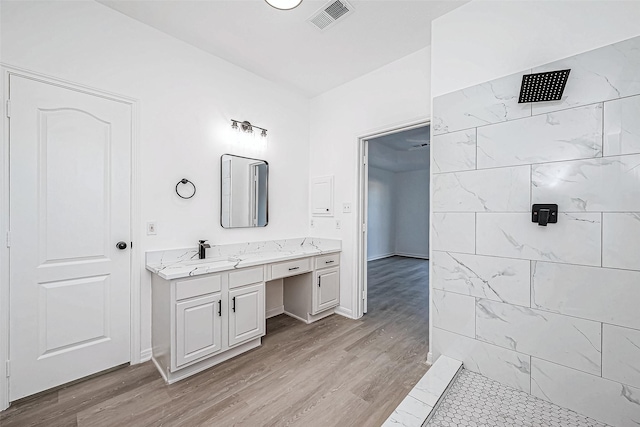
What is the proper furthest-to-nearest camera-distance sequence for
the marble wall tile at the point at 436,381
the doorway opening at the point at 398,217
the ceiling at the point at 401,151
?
the ceiling at the point at 401,151, the doorway opening at the point at 398,217, the marble wall tile at the point at 436,381

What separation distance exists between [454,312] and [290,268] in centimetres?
152

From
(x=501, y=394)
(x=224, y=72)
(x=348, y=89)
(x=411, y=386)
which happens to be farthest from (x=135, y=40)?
(x=501, y=394)

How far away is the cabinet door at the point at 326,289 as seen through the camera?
2980mm

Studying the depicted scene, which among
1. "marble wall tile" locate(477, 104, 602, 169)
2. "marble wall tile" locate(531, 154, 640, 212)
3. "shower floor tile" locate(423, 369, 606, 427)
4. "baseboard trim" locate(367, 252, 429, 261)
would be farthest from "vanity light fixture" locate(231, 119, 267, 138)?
"baseboard trim" locate(367, 252, 429, 261)

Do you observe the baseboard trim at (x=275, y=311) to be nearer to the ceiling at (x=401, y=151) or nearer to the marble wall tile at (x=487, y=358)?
the marble wall tile at (x=487, y=358)

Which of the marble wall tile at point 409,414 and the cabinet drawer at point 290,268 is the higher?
the cabinet drawer at point 290,268

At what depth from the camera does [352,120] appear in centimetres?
315

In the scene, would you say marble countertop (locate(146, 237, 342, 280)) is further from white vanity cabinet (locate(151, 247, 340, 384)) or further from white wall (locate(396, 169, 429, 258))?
white wall (locate(396, 169, 429, 258))

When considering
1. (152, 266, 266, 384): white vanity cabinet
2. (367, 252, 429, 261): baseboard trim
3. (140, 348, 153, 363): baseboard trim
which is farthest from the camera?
(367, 252, 429, 261): baseboard trim

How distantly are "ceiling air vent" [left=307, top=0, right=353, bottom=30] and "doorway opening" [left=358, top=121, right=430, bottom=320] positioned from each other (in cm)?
261

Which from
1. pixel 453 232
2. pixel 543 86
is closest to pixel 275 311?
pixel 453 232

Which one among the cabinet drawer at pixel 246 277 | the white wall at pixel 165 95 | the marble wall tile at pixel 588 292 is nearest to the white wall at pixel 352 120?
the white wall at pixel 165 95

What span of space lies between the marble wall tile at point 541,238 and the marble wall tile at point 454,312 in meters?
0.41

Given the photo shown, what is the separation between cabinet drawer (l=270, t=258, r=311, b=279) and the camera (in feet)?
8.52
